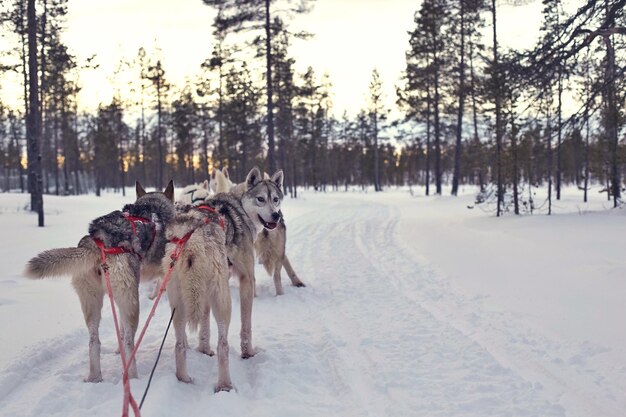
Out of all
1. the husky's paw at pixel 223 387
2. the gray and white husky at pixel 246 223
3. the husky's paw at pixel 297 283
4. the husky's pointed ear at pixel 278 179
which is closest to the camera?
the husky's paw at pixel 223 387

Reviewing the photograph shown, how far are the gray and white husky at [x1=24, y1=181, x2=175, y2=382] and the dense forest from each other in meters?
8.87

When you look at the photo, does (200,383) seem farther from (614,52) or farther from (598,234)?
(614,52)

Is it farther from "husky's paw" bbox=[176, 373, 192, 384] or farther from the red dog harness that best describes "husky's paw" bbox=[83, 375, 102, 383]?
the red dog harness

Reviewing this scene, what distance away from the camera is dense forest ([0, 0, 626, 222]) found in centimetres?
977

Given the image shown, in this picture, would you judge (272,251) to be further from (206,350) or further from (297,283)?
(206,350)

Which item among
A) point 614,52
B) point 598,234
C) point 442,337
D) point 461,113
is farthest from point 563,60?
point 461,113

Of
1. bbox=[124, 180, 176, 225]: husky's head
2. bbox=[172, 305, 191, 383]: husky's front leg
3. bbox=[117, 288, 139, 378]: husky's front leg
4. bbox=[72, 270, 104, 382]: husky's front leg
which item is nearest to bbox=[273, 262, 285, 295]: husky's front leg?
bbox=[124, 180, 176, 225]: husky's head

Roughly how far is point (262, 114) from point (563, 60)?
30.6 metres

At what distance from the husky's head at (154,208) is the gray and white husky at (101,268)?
0.80ft

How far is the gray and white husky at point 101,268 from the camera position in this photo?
10.9 ft

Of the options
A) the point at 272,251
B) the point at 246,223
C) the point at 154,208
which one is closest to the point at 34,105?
the point at 272,251

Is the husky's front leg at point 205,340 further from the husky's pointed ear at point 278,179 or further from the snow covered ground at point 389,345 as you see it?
the husky's pointed ear at point 278,179

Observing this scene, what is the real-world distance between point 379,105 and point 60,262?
4739cm

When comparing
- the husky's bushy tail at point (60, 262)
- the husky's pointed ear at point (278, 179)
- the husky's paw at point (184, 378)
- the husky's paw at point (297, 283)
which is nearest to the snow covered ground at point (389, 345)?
the husky's paw at point (184, 378)
